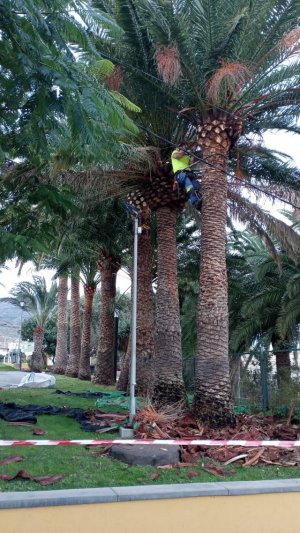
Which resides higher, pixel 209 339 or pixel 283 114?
pixel 283 114

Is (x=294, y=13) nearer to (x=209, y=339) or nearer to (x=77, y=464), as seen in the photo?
(x=209, y=339)

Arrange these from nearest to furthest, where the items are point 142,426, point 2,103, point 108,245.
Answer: point 2,103 → point 142,426 → point 108,245

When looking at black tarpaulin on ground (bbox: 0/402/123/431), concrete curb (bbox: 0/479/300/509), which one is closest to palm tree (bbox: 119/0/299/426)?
black tarpaulin on ground (bbox: 0/402/123/431)

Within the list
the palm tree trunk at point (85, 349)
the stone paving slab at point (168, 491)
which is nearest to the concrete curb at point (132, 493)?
the stone paving slab at point (168, 491)

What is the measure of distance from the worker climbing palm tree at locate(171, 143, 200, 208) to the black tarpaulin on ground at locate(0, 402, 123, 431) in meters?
5.28

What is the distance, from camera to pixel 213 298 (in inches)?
447

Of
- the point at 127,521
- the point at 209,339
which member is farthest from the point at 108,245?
the point at 127,521

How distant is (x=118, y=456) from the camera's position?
7605mm

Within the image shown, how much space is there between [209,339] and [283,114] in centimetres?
593

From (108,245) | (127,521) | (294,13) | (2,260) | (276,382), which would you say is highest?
(294,13)

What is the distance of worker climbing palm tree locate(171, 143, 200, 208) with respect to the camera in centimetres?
1177

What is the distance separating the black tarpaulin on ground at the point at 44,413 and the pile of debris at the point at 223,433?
91 centimetres

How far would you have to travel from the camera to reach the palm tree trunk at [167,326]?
496 inches

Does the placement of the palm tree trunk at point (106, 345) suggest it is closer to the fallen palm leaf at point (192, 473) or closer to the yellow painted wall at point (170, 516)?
the fallen palm leaf at point (192, 473)
